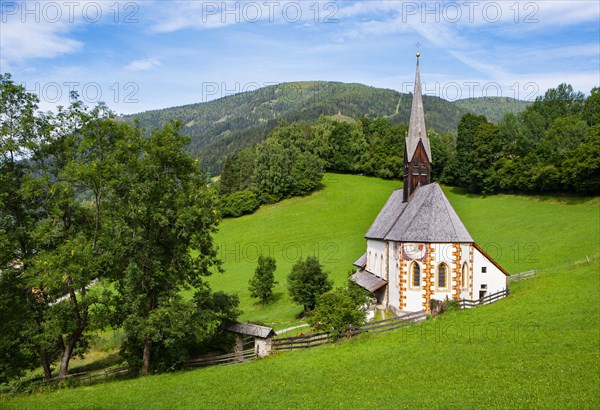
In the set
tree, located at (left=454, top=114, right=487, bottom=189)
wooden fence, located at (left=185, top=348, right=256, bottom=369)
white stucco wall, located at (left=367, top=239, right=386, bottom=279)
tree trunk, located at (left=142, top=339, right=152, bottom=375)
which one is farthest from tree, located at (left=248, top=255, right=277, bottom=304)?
tree, located at (left=454, top=114, right=487, bottom=189)

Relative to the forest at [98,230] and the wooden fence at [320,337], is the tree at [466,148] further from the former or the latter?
the forest at [98,230]

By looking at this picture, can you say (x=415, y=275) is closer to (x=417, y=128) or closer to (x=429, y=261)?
(x=429, y=261)

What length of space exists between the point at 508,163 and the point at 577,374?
6108cm

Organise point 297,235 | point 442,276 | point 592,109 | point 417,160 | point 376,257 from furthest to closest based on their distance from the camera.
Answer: point 592,109 < point 297,235 < point 376,257 < point 417,160 < point 442,276

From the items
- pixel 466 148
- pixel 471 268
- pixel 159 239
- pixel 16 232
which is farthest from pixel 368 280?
pixel 466 148

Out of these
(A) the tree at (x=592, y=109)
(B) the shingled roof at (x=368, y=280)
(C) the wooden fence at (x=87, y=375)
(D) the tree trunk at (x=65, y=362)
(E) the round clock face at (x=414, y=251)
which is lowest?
(C) the wooden fence at (x=87, y=375)

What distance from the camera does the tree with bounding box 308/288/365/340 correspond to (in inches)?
1072

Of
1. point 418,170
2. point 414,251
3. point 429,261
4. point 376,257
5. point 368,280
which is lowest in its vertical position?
point 368,280

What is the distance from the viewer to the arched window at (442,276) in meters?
33.3

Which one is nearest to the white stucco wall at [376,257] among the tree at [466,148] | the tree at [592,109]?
the tree at [466,148]

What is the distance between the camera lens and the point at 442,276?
3356 centimetres

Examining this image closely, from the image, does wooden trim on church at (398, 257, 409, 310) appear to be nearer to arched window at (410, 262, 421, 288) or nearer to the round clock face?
arched window at (410, 262, 421, 288)

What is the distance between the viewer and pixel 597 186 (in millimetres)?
59438

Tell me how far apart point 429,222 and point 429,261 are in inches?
115
